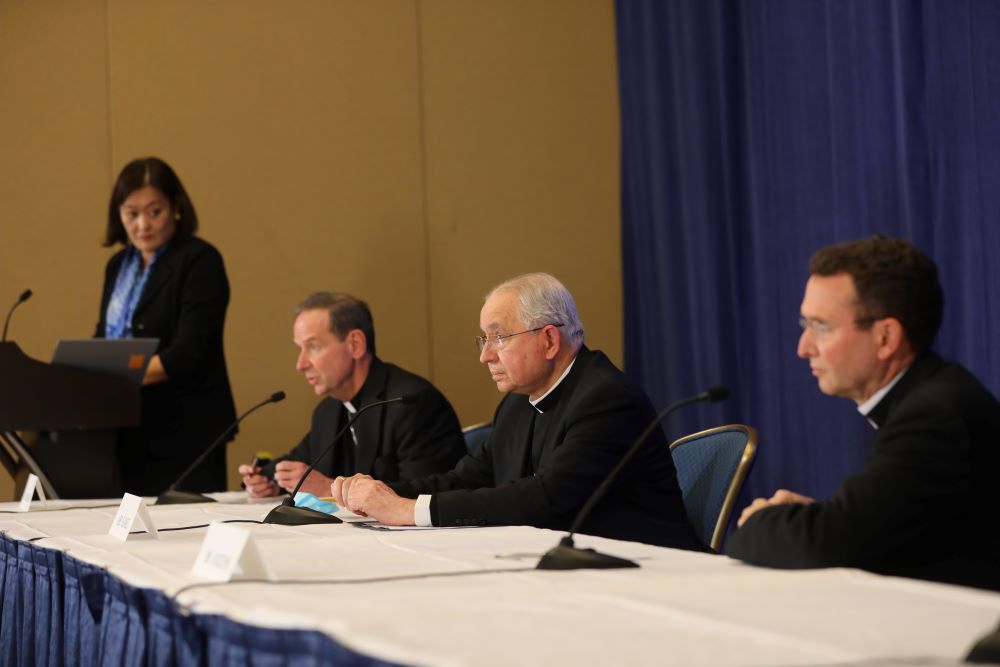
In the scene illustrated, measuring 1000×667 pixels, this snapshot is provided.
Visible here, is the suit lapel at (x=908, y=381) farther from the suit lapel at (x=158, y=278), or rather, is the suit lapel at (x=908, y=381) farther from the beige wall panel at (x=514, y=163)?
the beige wall panel at (x=514, y=163)

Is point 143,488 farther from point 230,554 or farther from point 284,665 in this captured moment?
point 284,665

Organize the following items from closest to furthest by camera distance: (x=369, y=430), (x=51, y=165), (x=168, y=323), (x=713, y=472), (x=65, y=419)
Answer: (x=713, y=472), (x=65, y=419), (x=369, y=430), (x=168, y=323), (x=51, y=165)

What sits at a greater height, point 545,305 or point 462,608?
point 545,305

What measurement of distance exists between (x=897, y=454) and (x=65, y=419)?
242 cm

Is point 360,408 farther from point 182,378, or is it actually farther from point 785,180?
point 785,180

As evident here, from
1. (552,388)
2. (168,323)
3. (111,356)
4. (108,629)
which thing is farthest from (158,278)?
(108,629)

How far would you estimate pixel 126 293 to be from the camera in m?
4.10

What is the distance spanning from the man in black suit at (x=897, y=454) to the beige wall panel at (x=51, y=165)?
3881 millimetres

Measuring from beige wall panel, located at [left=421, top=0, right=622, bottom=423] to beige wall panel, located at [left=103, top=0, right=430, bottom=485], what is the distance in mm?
112

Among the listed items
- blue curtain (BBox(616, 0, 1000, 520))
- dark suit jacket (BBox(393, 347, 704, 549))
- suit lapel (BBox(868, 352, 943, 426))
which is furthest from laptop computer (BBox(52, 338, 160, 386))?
blue curtain (BBox(616, 0, 1000, 520))

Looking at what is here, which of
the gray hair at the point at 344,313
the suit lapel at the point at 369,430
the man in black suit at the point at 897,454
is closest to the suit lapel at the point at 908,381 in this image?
the man in black suit at the point at 897,454

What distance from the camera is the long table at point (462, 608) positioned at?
3.88ft

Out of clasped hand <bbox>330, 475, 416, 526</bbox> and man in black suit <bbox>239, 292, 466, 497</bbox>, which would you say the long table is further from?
man in black suit <bbox>239, 292, 466, 497</bbox>

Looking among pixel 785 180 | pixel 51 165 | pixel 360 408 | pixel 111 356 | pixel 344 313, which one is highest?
pixel 51 165
